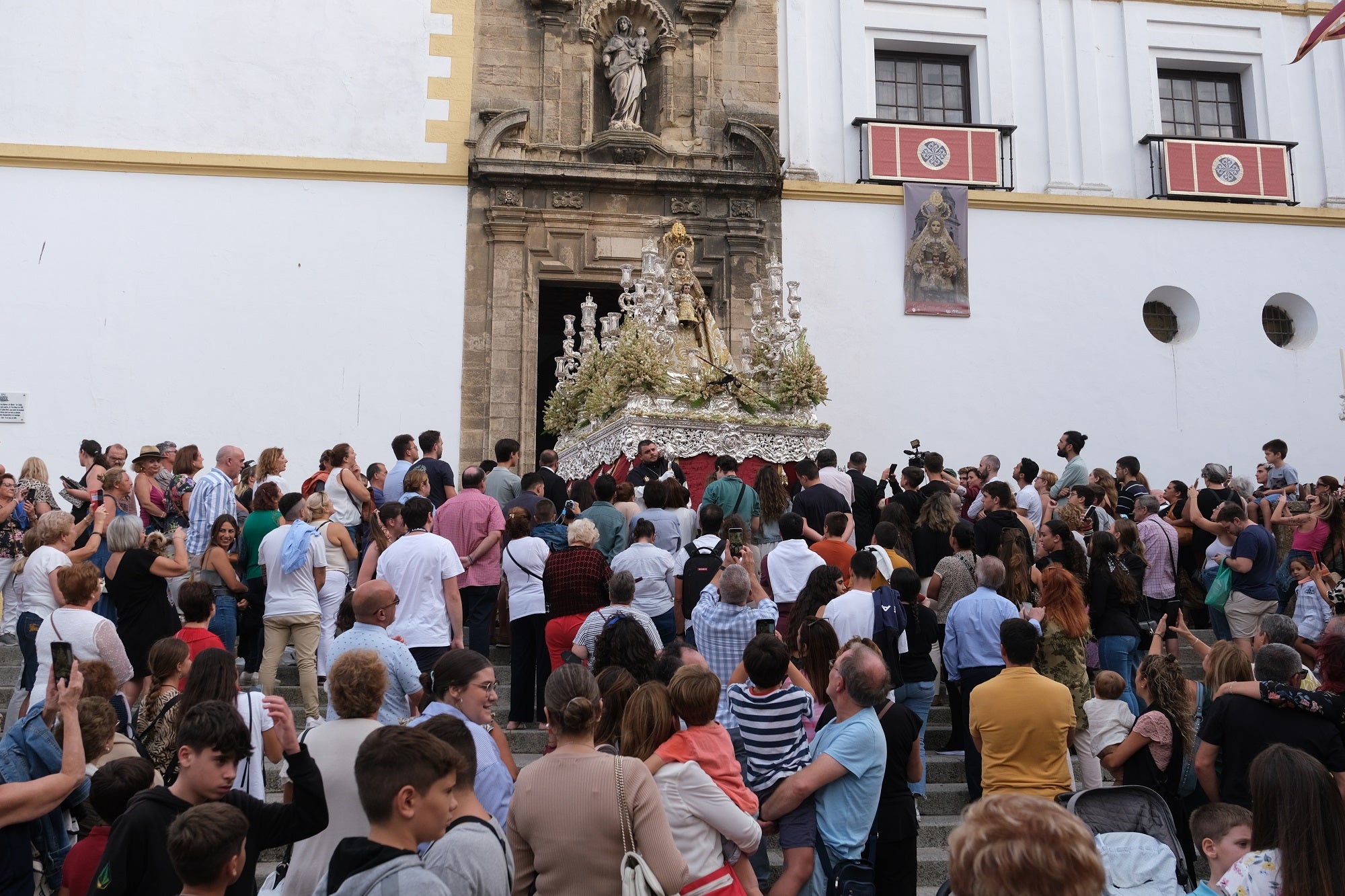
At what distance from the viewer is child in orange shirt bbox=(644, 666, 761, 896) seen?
4500 millimetres

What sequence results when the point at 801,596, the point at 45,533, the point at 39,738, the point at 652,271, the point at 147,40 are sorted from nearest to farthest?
the point at 39,738
the point at 801,596
the point at 45,533
the point at 652,271
the point at 147,40

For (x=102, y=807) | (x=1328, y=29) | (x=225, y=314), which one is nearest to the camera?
(x=102, y=807)

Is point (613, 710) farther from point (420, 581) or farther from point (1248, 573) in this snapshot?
point (1248, 573)

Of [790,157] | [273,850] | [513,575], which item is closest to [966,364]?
[790,157]

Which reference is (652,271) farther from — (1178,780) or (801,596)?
(1178,780)

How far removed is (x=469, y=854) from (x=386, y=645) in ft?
6.21

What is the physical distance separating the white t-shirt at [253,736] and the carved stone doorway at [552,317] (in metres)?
10.1

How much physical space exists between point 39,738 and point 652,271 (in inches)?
323

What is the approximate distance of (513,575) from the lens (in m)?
7.66

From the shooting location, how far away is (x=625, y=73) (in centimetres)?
1581

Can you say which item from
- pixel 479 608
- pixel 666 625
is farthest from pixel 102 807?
pixel 479 608

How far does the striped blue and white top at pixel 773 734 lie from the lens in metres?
5.05

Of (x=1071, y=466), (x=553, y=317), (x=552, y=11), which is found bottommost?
(x=1071, y=466)

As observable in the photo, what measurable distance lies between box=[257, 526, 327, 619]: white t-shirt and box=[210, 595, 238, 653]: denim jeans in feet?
1.00
